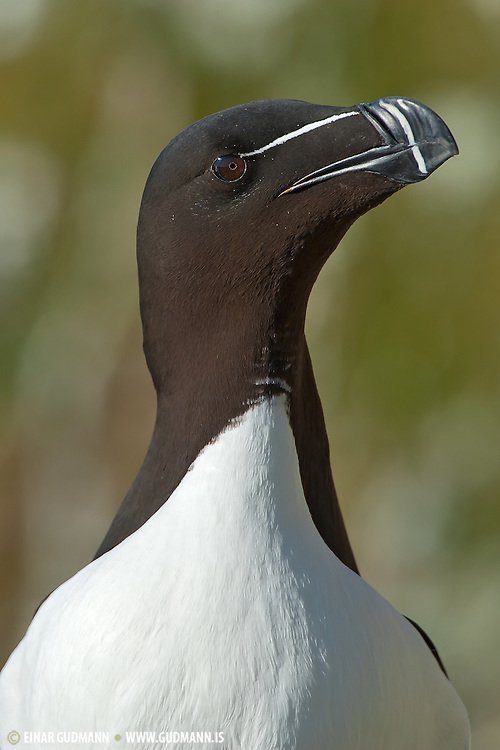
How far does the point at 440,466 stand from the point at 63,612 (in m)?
2.72

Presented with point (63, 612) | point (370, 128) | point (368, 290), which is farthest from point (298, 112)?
point (368, 290)

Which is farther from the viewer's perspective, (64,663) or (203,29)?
(203,29)

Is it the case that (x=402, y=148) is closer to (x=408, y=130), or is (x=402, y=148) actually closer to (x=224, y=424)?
(x=408, y=130)

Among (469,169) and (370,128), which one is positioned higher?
(469,169)

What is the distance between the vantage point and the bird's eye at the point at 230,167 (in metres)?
2.08

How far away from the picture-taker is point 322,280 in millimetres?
4676

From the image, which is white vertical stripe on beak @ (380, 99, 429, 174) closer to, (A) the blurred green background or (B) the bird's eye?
(B) the bird's eye

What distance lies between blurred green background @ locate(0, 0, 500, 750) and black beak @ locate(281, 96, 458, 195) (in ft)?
7.81

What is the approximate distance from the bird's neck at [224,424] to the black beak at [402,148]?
309 mm

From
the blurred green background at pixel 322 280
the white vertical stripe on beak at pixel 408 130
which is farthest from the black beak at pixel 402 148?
the blurred green background at pixel 322 280

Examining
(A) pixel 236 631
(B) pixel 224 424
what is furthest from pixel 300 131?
(A) pixel 236 631

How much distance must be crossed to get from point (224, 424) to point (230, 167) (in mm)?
421

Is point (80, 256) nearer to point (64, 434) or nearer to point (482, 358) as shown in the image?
point (64, 434)

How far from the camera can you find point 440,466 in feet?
15.3
